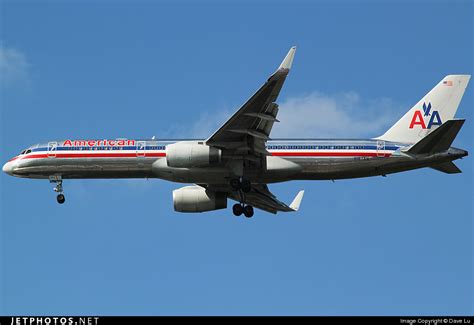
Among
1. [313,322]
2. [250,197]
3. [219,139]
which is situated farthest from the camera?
[250,197]

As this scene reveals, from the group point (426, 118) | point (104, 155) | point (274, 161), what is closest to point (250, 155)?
point (274, 161)

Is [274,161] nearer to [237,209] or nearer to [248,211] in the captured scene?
[248,211]

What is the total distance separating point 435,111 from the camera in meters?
55.1

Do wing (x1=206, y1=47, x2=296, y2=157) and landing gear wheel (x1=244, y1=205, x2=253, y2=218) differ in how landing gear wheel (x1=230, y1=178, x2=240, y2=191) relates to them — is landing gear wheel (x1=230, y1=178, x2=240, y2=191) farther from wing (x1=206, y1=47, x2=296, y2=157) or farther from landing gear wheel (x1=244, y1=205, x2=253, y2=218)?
landing gear wheel (x1=244, y1=205, x2=253, y2=218)

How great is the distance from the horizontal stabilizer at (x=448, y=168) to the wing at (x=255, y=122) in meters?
9.78

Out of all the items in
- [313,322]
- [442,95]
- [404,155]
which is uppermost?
[442,95]

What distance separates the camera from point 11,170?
56906mm

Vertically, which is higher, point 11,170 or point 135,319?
Result: point 11,170

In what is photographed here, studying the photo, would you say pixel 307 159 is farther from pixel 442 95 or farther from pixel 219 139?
pixel 442 95

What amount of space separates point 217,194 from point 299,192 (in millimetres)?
6219

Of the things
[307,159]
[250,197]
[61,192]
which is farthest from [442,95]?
[61,192]

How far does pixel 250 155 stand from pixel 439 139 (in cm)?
1038

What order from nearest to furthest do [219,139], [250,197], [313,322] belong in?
[313,322], [219,139], [250,197]

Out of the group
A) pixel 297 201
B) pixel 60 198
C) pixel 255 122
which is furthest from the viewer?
pixel 297 201
